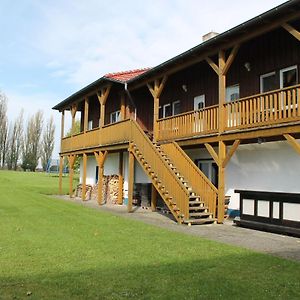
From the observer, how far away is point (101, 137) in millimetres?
21281

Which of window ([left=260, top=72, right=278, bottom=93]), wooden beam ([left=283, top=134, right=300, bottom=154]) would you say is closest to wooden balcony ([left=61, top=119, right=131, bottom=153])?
window ([left=260, top=72, right=278, bottom=93])

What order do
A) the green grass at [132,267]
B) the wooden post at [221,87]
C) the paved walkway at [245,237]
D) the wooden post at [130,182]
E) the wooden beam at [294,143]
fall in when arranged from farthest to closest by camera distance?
the wooden post at [130,182] < the wooden post at [221,87] < the wooden beam at [294,143] < the paved walkway at [245,237] < the green grass at [132,267]

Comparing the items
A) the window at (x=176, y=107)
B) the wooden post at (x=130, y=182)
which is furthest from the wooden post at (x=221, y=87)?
the window at (x=176, y=107)

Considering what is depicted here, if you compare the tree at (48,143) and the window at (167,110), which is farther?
the tree at (48,143)

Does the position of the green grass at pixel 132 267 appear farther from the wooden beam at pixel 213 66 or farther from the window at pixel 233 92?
the window at pixel 233 92

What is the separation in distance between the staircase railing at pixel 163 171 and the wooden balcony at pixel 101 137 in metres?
0.93

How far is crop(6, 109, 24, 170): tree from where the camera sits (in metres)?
78.3

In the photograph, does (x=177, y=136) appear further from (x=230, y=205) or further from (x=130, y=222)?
(x=130, y=222)

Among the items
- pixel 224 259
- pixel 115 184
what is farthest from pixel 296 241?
pixel 115 184

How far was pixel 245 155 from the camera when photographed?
49.8ft

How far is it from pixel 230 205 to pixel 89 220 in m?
5.37

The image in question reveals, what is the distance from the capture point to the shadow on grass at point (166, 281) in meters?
5.64

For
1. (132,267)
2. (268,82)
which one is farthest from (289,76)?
(132,267)

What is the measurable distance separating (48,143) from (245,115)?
72.2 m
